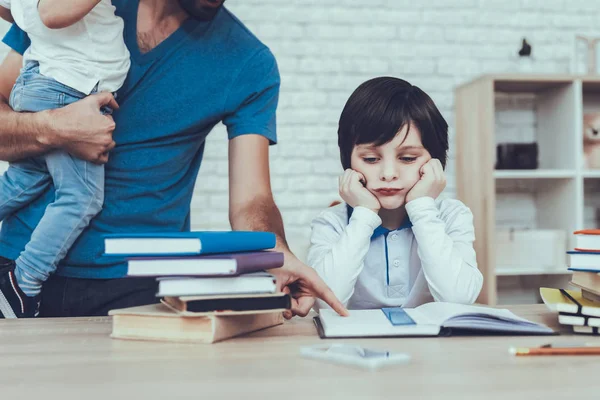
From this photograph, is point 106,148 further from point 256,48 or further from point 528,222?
point 528,222

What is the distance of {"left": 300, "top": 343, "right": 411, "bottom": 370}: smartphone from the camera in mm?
729

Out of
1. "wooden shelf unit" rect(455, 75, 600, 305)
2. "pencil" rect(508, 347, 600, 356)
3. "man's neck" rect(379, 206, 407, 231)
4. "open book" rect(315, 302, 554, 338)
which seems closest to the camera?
"pencil" rect(508, 347, 600, 356)

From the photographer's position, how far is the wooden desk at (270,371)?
25.1 inches

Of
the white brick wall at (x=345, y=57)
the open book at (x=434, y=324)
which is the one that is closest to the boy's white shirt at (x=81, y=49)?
the open book at (x=434, y=324)

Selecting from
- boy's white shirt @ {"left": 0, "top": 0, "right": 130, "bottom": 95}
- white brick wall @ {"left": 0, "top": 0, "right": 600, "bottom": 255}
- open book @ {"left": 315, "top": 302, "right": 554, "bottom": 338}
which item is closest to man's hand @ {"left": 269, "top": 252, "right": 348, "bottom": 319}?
open book @ {"left": 315, "top": 302, "right": 554, "bottom": 338}

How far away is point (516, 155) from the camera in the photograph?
3252 mm

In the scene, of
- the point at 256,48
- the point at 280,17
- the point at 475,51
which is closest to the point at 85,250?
the point at 256,48

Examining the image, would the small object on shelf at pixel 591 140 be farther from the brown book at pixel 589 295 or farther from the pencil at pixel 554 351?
the pencil at pixel 554 351

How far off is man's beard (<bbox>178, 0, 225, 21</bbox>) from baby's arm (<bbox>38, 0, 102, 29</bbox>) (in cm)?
24

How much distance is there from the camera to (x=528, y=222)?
3.54m

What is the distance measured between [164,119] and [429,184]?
2.10 ft

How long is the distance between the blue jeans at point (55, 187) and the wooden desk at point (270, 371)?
479mm

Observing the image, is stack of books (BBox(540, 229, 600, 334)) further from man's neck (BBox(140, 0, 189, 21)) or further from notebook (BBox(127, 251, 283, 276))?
man's neck (BBox(140, 0, 189, 21))

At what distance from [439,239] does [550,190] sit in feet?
7.65
